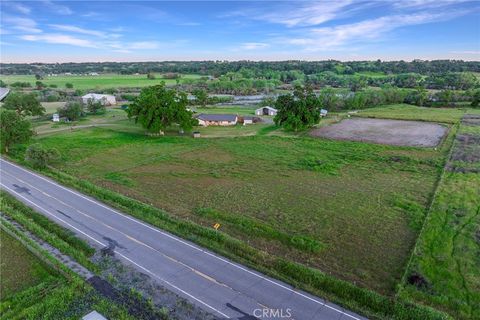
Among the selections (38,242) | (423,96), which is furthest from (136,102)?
(423,96)

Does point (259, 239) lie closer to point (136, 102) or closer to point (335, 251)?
point (335, 251)

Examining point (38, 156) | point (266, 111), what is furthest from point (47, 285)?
point (266, 111)

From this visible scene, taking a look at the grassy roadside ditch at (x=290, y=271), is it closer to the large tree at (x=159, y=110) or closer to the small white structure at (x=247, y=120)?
the large tree at (x=159, y=110)

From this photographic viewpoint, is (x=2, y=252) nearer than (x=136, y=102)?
Yes

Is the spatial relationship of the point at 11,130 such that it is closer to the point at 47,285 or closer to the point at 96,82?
the point at 47,285

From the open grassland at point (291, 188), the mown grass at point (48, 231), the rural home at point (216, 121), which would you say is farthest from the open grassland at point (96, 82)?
the mown grass at point (48, 231)

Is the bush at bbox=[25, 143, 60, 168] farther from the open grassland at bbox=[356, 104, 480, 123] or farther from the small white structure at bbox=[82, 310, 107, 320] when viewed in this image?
the open grassland at bbox=[356, 104, 480, 123]

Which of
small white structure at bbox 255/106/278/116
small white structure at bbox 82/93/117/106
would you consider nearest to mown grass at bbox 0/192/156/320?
small white structure at bbox 255/106/278/116
